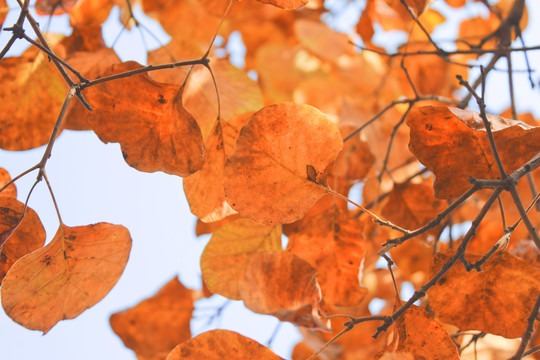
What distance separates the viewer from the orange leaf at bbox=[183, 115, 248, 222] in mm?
554

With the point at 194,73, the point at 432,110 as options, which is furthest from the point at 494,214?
the point at 194,73

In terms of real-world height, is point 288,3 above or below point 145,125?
above

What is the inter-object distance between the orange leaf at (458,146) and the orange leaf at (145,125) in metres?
0.22

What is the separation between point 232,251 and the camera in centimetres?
60

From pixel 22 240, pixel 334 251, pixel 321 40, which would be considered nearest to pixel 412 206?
pixel 334 251

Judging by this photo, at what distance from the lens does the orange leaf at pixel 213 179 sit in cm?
55

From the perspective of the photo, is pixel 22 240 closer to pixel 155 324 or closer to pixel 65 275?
pixel 65 275

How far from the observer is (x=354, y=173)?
0.88 meters

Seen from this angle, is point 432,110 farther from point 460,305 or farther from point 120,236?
point 120,236

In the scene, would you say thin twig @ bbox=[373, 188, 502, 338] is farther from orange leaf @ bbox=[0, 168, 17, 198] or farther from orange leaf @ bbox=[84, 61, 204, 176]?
orange leaf @ bbox=[0, 168, 17, 198]

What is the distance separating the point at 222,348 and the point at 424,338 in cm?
20

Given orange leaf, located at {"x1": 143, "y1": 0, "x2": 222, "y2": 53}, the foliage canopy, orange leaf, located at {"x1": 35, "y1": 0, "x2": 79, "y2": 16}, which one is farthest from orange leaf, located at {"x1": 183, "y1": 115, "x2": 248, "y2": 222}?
orange leaf, located at {"x1": 143, "y1": 0, "x2": 222, "y2": 53}

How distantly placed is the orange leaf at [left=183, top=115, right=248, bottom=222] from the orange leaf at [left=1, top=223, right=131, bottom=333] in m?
0.09

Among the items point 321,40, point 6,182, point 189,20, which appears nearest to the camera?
point 6,182
